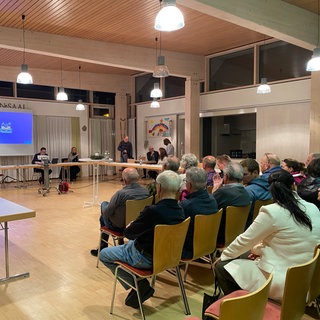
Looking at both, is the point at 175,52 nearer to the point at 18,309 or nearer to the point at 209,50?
the point at 209,50

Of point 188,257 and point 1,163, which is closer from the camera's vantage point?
point 188,257

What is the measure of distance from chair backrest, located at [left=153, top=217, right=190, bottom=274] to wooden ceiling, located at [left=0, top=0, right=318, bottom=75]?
12.4ft

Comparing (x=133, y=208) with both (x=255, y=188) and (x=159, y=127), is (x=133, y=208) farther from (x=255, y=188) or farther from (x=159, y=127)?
(x=159, y=127)

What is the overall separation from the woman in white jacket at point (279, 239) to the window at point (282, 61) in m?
6.07

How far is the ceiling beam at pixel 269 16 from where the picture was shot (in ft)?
14.2

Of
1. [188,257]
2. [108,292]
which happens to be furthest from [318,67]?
[108,292]

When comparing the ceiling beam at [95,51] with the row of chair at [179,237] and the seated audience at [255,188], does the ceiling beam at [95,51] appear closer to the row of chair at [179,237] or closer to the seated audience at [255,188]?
the row of chair at [179,237]

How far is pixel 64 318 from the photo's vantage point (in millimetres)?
2561

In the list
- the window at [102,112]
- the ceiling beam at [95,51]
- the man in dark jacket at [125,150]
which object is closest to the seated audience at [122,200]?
the ceiling beam at [95,51]

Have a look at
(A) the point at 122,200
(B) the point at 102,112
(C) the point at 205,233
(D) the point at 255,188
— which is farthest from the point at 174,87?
(C) the point at 205,233

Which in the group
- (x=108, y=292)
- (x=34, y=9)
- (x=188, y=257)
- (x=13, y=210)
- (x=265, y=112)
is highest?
(x=34, y=9)

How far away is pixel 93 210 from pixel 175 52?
14.4ft

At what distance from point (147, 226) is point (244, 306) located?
1.14m

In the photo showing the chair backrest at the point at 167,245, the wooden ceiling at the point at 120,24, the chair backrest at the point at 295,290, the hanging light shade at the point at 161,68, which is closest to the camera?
the chair backrest at the point at 295,290
